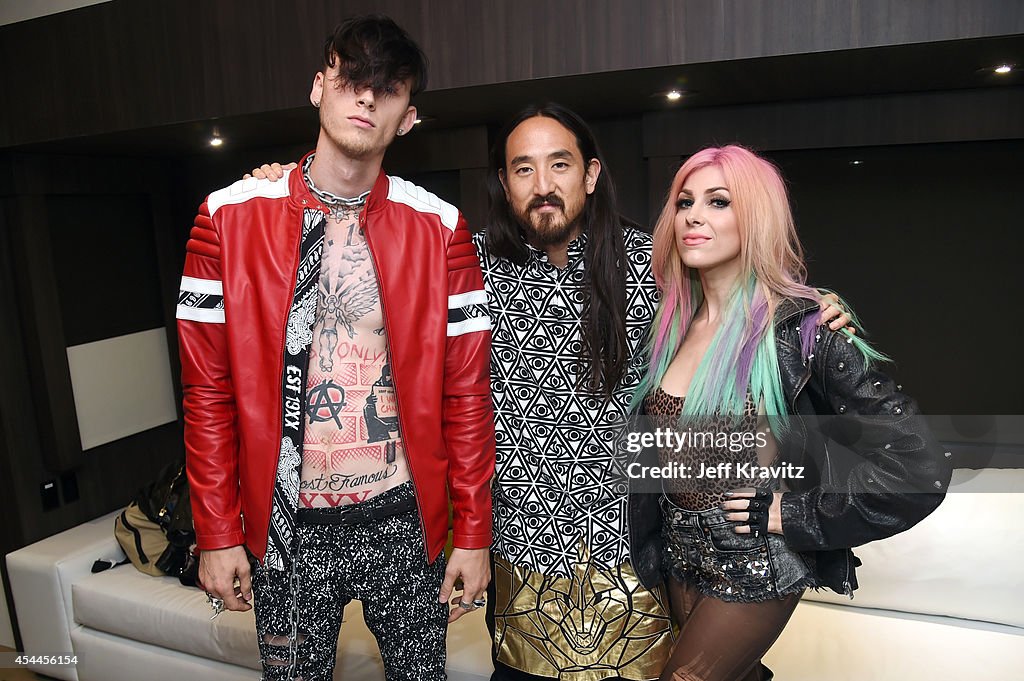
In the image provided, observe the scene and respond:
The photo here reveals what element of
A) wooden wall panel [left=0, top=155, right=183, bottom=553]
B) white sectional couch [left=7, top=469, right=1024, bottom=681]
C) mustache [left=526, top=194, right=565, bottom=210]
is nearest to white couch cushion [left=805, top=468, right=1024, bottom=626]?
white sectional couch [left=7, top=469, right=1024, bottom=681]

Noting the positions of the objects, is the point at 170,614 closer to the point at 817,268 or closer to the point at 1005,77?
the point at 817,268

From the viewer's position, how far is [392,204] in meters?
1.47

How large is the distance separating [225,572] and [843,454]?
111 cm

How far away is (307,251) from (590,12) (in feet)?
3.02

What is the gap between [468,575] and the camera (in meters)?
1.48

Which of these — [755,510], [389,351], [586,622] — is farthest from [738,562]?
[389,351]

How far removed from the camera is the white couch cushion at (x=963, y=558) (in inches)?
77.0

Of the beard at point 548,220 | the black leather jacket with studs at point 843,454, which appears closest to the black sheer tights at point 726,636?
the black leather jacket with studs at point 843,454

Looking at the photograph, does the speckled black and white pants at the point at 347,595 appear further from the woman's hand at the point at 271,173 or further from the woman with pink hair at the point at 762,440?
the woman's hand at the point at 271,173

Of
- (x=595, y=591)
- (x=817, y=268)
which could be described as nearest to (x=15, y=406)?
(x=595, y=591)

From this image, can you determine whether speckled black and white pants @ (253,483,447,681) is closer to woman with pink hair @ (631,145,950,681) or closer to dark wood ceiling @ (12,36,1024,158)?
woman with pink hair @ (631,145,950,681)

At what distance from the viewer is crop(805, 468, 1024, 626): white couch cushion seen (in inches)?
77.0

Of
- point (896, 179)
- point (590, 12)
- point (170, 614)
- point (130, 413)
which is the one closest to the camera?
point (590, 12)

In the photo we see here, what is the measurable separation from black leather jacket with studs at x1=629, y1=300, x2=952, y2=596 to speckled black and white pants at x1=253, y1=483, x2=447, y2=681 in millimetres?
693
